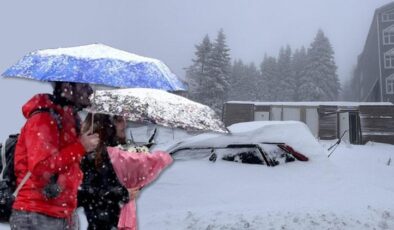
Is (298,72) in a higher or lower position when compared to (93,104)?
higher

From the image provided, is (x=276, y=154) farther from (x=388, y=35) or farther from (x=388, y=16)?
(x=388, y=16)

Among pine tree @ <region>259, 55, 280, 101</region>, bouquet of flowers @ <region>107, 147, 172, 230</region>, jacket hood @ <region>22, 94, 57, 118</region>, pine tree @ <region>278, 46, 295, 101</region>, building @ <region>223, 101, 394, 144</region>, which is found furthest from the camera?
pine tree @ <region>259, 55, 280, 101</region>

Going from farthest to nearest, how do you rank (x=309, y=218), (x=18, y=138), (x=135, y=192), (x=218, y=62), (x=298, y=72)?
(x=298, y=72) → (x=218, y=62) → (x=309, y=218) → (x=135, y=192) → (x=18, y=138)

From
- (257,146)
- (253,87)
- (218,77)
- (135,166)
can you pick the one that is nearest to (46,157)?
(135,166)

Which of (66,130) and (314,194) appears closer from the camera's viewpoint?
(66,130)

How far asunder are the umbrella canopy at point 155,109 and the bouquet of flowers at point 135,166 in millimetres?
401

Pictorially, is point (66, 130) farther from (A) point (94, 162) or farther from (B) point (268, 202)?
(B) point (268, 202)

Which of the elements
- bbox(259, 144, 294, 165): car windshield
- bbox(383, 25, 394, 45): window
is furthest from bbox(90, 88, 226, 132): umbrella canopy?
bbox(383, 25, 394, 45): window

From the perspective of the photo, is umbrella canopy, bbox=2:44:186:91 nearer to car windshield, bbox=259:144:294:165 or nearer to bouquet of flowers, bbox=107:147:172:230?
bouquet of flowers, bbox=107:147:172:230

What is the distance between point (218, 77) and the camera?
138 ft

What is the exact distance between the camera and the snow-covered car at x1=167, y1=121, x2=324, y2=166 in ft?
24.9

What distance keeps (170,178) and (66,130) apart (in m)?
4.59

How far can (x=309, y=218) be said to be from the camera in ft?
19.5

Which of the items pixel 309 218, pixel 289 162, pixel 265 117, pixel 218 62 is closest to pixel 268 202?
pixel 309 218
